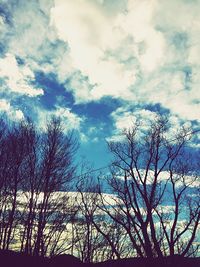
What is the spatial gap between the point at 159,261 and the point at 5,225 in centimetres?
1010

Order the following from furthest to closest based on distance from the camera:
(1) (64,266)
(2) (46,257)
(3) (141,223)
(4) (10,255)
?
(1) (64,266)
(2) (46,257)
(4) (10,255)
(3) (141,223)

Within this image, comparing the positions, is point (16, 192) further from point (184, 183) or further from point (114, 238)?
point (114, 238)

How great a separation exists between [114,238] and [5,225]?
43.6ft

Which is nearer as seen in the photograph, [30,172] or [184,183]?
[184,183]

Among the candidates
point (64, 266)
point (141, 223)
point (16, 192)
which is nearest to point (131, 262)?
point (64, 266)

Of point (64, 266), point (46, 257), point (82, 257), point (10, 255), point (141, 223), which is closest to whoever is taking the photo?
point (141, 223)

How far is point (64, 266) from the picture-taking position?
19.9 meters

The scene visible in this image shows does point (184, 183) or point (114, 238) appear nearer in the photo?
point (184, 183)

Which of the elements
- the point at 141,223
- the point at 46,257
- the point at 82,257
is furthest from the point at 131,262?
the point at 141,223

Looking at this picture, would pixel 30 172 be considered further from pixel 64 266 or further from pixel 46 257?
pixel 64 266

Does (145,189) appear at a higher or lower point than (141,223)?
higher

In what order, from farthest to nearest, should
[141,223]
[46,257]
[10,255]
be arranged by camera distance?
1. [46,257]
2. [10,255]
3. [141,223]

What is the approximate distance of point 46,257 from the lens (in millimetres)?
18656

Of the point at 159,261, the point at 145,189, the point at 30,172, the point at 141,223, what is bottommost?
the point at 159,261
